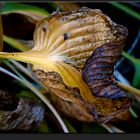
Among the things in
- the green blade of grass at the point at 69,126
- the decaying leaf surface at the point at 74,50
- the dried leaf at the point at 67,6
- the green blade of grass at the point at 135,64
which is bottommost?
the green blade of grass at the point at 69,126

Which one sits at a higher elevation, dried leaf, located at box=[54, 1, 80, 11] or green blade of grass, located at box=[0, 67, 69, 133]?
dried leaf, located at box=[54, 1, 80, 11]

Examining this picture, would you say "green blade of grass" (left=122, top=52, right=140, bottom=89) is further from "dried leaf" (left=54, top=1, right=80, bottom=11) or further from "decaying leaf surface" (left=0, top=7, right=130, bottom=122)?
"dried leaf" (left=54, top=1, right=80, bottom=11)

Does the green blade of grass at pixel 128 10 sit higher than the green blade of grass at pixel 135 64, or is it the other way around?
the green blade of grass at pixel 128 10

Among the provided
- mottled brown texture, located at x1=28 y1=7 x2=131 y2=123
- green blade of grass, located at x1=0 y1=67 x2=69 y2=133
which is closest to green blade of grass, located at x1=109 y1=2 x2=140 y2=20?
mottled brown texture, located at x1=28 y1=7 x2=131 y2=123

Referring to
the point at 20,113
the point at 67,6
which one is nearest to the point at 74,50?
the point at 67,6

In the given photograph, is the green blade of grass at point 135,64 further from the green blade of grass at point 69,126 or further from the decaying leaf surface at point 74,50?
the green blade of grass at point 69,126

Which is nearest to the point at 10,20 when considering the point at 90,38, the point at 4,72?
the point at 4,72

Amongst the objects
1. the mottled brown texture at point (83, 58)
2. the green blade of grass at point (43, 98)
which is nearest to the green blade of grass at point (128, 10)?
the mottled brown texture at point (83, 58)
